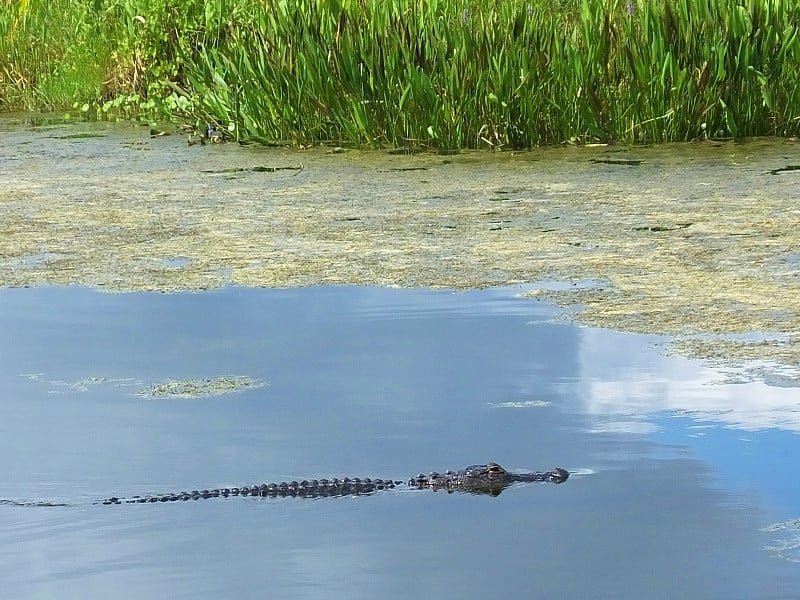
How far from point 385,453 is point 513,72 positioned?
17.2 ft

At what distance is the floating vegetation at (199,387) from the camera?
4.08 m

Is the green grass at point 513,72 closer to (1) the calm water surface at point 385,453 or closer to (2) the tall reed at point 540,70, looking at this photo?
(2) the tall reed at point 540,70

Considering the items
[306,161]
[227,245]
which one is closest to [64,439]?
[227,245]

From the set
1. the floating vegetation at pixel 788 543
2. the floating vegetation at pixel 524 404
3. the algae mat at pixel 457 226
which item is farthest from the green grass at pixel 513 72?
the floating vegetation at pixel 788 543

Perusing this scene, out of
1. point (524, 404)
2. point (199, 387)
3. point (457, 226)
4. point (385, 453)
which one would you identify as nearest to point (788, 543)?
point (385, 453)

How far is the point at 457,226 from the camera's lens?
6504 millimetres

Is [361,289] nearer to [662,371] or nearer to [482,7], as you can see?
[662,371]

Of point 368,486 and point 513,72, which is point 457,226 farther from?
point 368,486

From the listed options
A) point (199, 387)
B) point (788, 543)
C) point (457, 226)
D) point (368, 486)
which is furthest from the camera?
point (457, 226)

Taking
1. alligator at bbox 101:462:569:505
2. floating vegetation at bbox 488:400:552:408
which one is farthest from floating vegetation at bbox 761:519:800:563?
floating vegetation at bbox 488:400:552:408

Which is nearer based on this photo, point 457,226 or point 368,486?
point 368,486

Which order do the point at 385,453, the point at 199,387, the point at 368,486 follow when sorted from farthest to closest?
the point at 199,387
the point at 385,453
the point at 368,486

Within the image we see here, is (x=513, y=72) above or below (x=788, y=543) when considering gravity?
above

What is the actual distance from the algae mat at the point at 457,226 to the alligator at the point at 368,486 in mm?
1045
